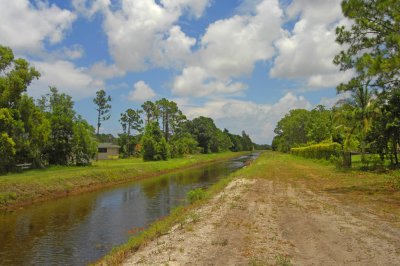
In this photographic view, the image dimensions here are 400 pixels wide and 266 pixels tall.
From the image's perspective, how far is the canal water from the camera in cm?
1445

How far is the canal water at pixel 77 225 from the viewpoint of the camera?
1445cm

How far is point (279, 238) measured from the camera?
37.6 feet

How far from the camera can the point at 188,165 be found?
6950cm

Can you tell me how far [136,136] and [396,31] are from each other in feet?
278

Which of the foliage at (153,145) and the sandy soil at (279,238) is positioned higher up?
the foliage at (153,145)

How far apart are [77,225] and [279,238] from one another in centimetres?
1261

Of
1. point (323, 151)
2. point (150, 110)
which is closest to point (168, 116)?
point (150, 110)

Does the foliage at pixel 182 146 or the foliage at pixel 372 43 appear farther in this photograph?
the foliage at pixel 182 146

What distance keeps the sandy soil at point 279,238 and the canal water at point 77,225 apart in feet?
13.0

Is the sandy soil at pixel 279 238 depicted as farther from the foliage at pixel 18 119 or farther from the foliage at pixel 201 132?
the foliage at pixel 201 132

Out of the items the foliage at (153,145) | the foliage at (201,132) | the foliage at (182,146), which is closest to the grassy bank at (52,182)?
the foliage at (153,145)

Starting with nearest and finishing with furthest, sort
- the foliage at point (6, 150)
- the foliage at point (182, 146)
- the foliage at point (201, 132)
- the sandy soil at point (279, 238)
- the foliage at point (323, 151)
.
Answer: the sandy soil at point (279, 238) → the foliage at point (6, 150) → the foliage at point (323, 151) → the foliage at point (182, 146) → the foliage at point (201, 132)

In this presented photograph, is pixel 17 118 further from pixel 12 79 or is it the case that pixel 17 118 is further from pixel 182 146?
pixel 182 146

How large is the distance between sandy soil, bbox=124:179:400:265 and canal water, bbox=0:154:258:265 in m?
3.95
